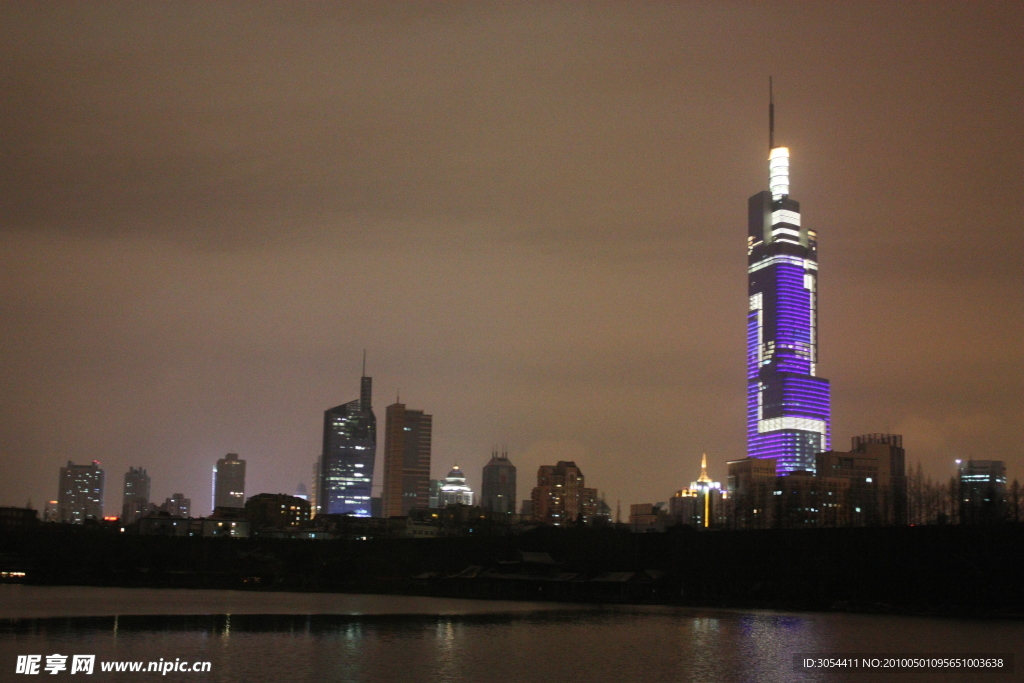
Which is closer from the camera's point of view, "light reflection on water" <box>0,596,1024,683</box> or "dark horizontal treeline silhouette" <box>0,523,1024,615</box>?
"light reflection on water" <box>0,596,1024,683</box>

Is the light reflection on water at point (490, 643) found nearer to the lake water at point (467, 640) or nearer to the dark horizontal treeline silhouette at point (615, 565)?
the lake water at point (467, 640)

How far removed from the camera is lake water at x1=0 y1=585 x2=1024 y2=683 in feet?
117

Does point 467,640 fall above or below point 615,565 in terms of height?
below

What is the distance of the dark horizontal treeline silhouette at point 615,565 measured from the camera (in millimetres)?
77250

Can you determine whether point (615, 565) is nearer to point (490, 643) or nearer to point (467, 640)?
point (467, 640)

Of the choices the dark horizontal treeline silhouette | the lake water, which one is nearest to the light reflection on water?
the lake water

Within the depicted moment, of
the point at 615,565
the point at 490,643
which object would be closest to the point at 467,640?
the point at 490,643

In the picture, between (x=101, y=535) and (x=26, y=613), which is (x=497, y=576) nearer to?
(x=26, y=613)

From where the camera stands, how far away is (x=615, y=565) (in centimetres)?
10219

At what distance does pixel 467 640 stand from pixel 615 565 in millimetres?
57457

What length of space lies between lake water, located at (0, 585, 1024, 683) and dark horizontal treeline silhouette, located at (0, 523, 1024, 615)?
13010mm

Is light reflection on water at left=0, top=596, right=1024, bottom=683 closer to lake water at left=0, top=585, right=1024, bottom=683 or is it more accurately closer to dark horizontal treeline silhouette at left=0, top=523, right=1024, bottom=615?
lake water at left=0, top=585, right=1024, bottom=683

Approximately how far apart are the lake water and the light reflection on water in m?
0.06

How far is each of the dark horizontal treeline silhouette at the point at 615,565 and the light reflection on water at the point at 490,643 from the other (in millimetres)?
15998
